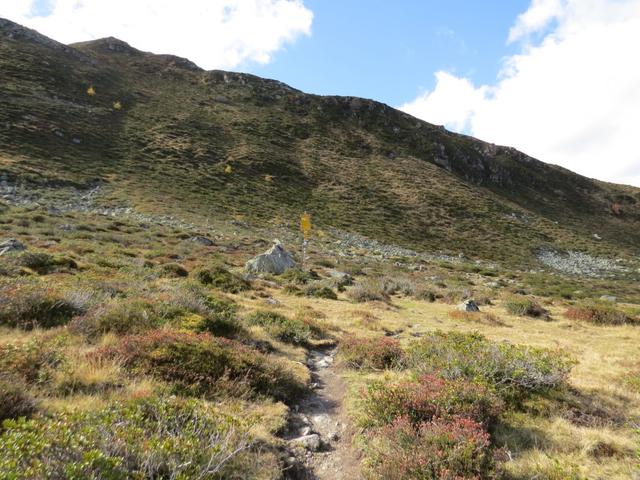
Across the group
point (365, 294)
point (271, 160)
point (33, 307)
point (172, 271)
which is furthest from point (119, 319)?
point (271, 160)

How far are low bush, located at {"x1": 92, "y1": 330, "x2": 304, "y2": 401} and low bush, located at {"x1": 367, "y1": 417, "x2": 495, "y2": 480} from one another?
6.80ft

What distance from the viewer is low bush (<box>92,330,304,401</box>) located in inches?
228

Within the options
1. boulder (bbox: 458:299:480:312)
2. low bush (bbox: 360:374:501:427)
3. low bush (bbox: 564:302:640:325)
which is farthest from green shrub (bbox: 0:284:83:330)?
low bush (bbox: 564:302:640:325)

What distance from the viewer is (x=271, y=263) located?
2294 centimetres

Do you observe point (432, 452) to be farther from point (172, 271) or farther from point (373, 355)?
point (172, 271)

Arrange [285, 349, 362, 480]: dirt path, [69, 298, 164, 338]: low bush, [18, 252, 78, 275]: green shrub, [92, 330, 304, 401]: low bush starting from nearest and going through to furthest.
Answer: [285, 349, 362, 480]: dirt path
[92, 330, 304, 401]: low bush
[69, 298, 164, 338]: low bush
[18, 252, 78, 275]: green shrub

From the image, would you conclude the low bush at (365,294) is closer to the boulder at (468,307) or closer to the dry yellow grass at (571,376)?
the dry yellow grass at (571,376)

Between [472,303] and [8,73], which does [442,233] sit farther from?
[8,73]

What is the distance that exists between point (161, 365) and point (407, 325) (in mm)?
9479

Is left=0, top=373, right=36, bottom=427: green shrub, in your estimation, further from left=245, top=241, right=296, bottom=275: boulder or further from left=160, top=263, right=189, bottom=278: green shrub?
left=245, top=241, right=296, bottom=275: boulder

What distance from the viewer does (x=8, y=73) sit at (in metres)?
58.9

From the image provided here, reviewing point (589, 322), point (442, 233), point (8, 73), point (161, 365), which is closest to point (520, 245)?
point (442, 233)

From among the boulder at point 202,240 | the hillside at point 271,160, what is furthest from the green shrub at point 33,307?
the hillside at point 271,160

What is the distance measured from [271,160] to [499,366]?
59260 millimetres
